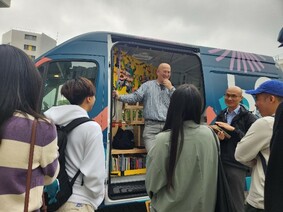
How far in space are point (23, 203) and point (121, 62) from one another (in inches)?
167

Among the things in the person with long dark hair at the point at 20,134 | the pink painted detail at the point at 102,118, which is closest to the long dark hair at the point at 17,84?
the person with long dark hair at the point at 20,134

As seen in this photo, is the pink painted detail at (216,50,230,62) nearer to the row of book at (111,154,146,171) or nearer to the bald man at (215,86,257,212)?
the bald man at (215,86,257,212)

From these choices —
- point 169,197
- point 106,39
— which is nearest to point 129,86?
point 106,39

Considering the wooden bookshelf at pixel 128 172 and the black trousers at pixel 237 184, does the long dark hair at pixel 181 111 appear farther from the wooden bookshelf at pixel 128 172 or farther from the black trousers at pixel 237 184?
the wooden bookshelf at pixel 128 172

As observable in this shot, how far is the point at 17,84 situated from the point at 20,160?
13.1 inches

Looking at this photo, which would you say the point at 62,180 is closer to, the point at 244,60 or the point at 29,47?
the point at 244,60

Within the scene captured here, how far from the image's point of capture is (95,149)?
1.86m

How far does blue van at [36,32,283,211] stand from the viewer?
371 centimetres

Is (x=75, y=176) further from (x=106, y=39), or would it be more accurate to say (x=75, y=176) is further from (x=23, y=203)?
(x=106, y=39)

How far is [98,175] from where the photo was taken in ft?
6.09

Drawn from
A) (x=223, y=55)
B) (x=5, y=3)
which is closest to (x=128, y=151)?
(x=223, y=55)

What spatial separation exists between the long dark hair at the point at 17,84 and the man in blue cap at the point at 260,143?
147 centimetres

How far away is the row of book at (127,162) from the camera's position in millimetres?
4344

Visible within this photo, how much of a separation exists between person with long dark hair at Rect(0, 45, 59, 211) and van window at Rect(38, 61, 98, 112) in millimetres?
2508
